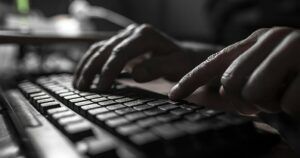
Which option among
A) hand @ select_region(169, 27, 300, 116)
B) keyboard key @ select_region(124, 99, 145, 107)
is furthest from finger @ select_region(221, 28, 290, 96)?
keyboard key @ select_region(124, 99, 145, 107)

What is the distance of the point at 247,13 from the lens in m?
1.96

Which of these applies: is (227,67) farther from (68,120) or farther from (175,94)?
(68,120)

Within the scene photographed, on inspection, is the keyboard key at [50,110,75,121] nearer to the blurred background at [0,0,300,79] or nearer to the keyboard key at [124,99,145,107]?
the keyboard key at [124,99,145,107]

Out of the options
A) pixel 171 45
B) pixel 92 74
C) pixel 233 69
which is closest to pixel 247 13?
pixel 171 45

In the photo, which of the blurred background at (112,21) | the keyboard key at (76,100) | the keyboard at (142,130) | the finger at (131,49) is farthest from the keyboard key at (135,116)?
the blurred background at (112,21)

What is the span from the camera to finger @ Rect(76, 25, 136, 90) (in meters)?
0.57

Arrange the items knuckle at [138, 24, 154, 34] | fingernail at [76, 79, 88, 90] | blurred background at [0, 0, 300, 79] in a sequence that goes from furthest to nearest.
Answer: blurred background at [0, 0, 300, 79] < knuckle at [138, 24, 154, 34] < fingernail at [76, 79, 88, 90]

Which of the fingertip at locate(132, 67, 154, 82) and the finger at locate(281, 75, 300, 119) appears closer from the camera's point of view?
the finger at locate(281, 75, 300, 119)

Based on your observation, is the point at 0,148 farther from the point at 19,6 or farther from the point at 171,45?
the point at 19,6

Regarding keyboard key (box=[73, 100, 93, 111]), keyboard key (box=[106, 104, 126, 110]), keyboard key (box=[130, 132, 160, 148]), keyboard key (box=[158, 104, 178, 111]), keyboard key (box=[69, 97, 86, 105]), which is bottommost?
keyboard key (box=[69, 97, 86, 105])

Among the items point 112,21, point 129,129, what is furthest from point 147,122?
point 112,21

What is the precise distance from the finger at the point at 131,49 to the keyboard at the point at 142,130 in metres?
0.17

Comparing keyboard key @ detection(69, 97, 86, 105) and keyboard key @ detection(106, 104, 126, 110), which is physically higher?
keyboard key @ detection(106, 104, 126, 110)

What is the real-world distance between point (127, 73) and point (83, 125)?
1.49 feet
